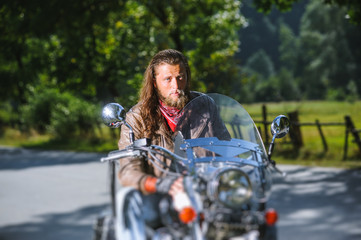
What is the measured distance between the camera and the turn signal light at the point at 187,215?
1.38 metres

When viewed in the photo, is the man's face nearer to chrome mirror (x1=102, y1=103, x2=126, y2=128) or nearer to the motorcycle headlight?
chrome mirror (x1=102, y1=103, x2=126, y2=128)

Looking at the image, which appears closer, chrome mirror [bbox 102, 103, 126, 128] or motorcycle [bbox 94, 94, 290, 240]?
motorcycle [bbox 94, 94, 290, 240]

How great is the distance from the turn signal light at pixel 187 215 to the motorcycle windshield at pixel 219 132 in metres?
0.29

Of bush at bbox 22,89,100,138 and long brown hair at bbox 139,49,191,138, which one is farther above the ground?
bush at bbox 22,89,100,138

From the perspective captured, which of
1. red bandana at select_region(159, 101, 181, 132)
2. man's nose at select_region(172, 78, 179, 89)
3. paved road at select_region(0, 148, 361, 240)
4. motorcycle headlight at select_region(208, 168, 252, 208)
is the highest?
man's nose at select_region(172, 78, 179, 89)

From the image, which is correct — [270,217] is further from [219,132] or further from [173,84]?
[173,84]

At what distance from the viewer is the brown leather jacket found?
1.66 metres

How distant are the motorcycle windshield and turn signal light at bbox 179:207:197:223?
29 cm

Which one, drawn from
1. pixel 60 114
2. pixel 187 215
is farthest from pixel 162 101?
pixel 60 114

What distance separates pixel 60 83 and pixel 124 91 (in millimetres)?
5782

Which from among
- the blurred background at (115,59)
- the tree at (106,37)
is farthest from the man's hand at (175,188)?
the tree at (106,37)

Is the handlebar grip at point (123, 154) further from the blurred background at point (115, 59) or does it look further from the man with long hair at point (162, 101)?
the blurred background at point (115, 59)

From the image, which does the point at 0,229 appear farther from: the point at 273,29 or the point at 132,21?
the point at 273,29

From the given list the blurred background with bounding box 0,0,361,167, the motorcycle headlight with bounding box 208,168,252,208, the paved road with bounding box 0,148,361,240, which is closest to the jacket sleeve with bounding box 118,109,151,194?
the motorcycle headlight with bounding box 208,168,252,208
